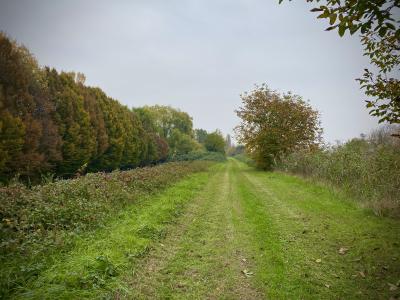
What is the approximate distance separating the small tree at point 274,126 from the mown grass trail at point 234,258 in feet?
64.3

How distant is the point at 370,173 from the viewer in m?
10.5

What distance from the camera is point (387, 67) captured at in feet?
18.1

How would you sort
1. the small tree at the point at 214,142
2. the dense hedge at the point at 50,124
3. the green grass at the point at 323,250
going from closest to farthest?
the green grass at the point at 323,250 < the dense hedge at the point at 50,124 < the small tree at the point at 214,142

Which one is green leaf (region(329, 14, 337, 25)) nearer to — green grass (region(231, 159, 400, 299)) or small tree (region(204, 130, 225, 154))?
green grass (region(231, 159, 400, 299))

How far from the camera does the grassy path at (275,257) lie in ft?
15.5

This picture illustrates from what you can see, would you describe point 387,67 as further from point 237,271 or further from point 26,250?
point 26,250

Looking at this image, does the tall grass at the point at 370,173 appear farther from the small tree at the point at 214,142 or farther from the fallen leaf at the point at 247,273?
the small tree at the point at 214,142

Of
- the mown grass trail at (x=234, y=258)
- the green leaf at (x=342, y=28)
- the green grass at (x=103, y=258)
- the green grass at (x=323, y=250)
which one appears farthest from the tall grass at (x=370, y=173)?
the green leaf at (x=342, y=28)

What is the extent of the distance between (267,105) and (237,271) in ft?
86.8

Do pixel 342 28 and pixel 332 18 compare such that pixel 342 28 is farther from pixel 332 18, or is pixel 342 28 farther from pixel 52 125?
pixel 52 125

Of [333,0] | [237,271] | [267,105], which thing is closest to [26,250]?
[237,271]

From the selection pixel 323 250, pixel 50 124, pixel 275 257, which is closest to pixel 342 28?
pixel 275 257

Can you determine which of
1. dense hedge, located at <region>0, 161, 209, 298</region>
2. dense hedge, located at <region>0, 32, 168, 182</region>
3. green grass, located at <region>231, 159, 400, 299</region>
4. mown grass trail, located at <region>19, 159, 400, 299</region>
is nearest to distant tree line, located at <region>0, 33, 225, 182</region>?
dense hedge, located at <region>0, 32, 168, 182</region>

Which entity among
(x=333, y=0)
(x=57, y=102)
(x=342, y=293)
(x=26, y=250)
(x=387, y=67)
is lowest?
(x=342, y=293)
